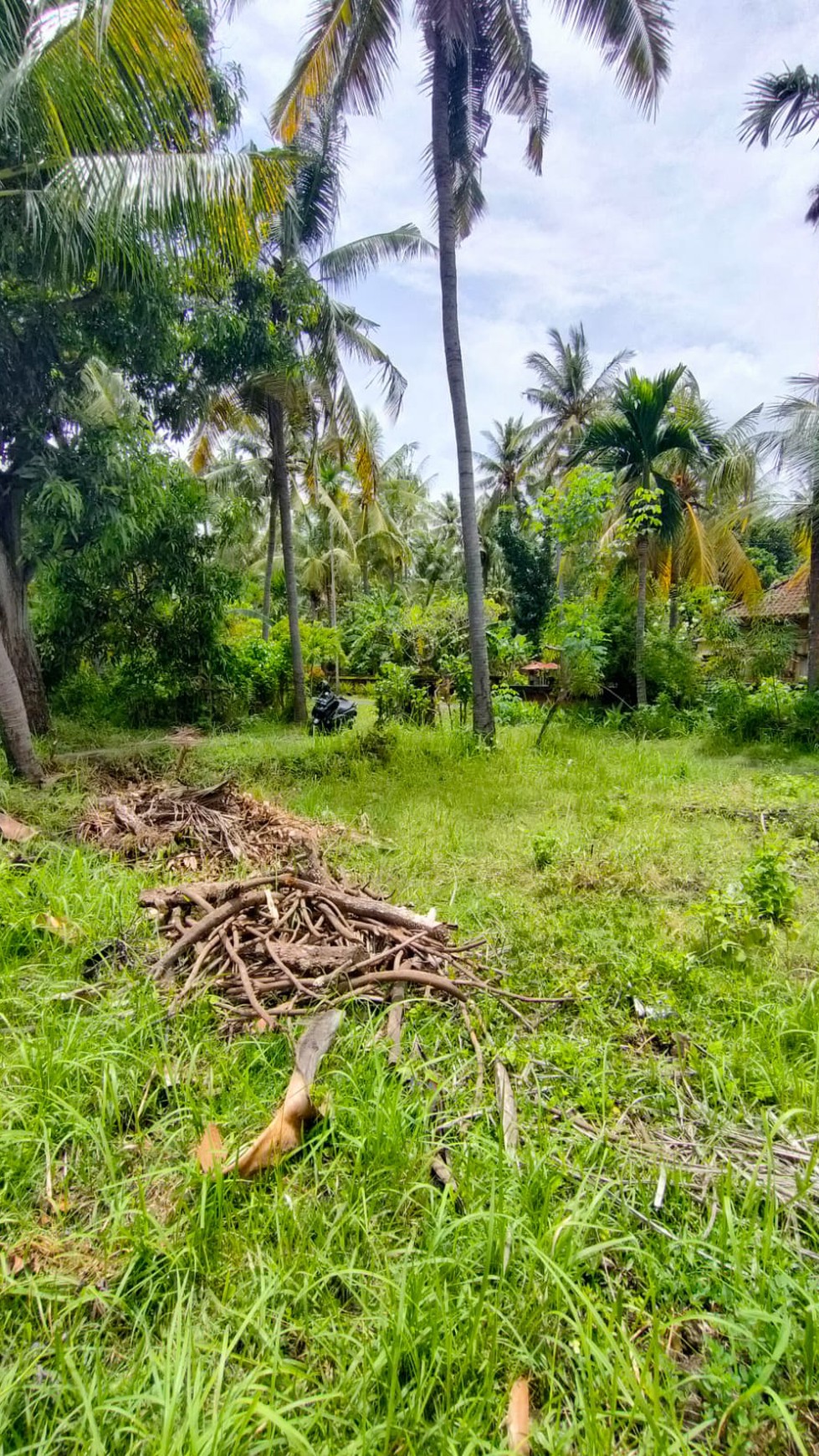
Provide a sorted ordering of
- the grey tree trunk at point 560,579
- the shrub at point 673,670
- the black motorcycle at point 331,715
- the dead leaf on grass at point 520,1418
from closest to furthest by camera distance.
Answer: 1. the dead leaf on grass at point 520,1418
2. the black motorcycle at point 331,715
3. the grey tree trunk at point 560,579
4. the shrub at point 673,670

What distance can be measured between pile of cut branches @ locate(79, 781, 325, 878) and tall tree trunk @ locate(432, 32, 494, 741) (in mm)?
3743

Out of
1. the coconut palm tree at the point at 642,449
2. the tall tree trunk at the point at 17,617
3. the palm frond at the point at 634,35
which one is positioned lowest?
the tall tree trunk at the point at 17,617

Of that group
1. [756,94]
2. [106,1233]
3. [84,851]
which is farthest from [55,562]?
[756,94]

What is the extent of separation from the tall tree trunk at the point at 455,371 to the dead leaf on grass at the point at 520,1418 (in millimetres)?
6619

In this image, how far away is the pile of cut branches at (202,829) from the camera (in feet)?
12.4

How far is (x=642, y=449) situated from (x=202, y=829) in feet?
34.3

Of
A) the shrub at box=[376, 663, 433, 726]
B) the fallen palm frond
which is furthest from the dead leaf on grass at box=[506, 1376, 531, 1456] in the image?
the shrub at box=[376, 663, 433, 726]

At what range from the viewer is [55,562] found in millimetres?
7004

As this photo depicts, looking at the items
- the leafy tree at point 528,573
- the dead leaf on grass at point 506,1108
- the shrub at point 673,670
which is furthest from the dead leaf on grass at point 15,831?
the leafy tree at point 528,573

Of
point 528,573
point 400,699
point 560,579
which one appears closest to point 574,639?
point 400,699

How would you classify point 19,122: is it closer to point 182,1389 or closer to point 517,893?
point 517,893

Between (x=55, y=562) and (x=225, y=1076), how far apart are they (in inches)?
272

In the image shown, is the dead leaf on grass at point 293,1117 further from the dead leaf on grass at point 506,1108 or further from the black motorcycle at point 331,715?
the black motorcycle at point 331,715

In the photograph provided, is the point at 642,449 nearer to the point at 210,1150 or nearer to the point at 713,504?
the point at 713,504
